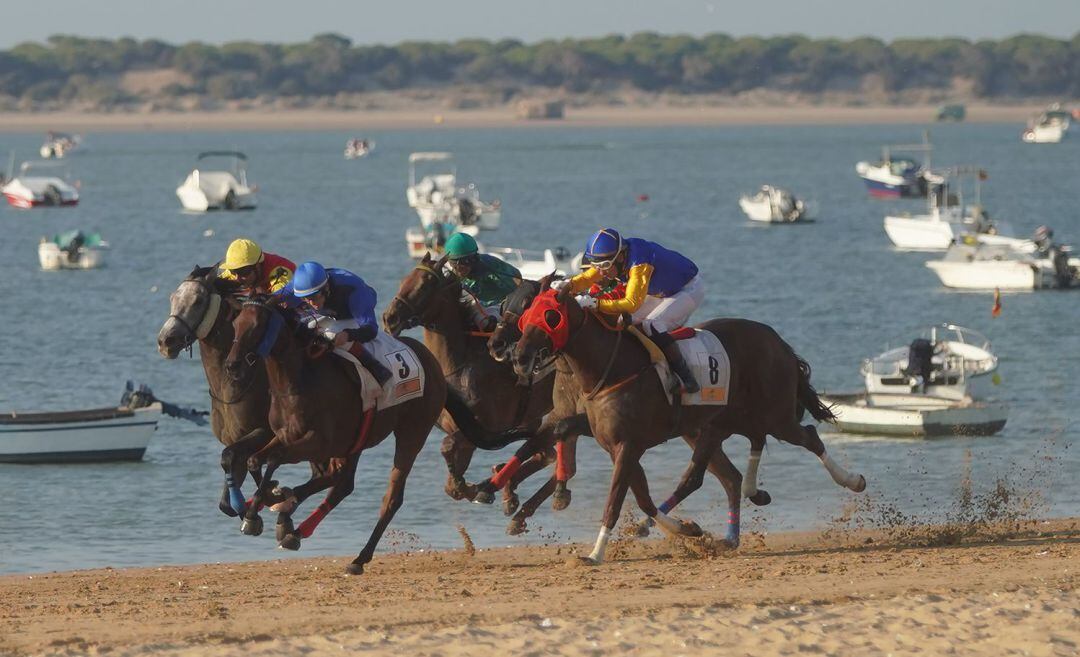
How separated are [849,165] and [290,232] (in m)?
77.7

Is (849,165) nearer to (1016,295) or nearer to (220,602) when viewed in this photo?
(1016,295)

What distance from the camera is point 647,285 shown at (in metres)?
15.7

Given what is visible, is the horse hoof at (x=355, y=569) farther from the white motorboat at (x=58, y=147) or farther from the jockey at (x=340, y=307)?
the white motorboat at (x=58, y=147)

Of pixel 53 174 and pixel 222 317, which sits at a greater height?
pixel 222 317

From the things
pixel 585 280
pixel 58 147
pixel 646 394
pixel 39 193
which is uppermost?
pixel 585 280

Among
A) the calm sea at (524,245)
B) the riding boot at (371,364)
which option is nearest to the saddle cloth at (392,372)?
the riding boot at (371,364)

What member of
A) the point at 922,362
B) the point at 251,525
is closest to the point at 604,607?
the point at 251,525

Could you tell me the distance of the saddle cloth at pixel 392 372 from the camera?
50.6ft

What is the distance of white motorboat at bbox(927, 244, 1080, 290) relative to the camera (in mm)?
53906

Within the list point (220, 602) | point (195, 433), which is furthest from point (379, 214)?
point (220, 602)

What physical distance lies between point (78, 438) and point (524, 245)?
52.6 metres

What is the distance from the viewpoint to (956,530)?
17594 mm

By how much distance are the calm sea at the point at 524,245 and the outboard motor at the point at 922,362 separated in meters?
1.52

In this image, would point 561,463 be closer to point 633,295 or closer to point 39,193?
point 633,295
